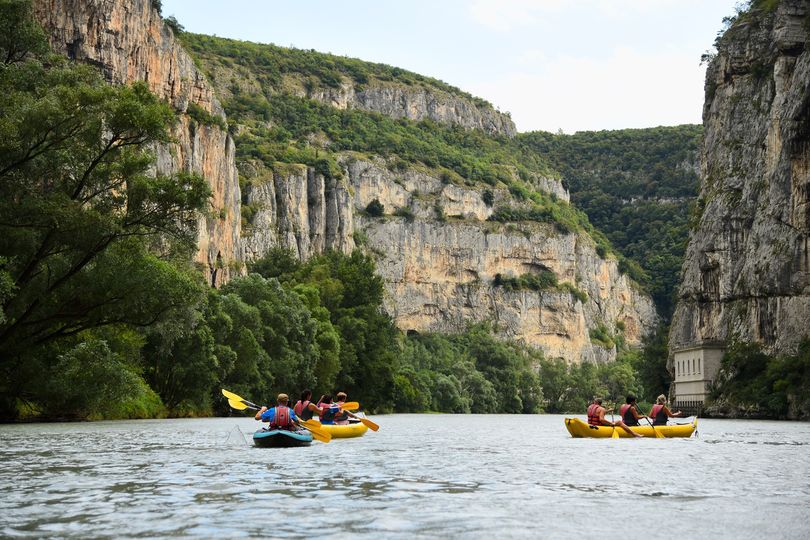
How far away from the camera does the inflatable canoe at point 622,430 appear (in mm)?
39812

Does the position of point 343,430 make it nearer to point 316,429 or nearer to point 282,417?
point 316,429

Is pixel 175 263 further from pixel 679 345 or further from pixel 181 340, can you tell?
pixel 679 345

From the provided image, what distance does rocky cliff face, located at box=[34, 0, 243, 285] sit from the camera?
77.2 m

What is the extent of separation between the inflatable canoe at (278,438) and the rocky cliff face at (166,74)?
3241 cm

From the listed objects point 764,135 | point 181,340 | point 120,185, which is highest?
point 764,135

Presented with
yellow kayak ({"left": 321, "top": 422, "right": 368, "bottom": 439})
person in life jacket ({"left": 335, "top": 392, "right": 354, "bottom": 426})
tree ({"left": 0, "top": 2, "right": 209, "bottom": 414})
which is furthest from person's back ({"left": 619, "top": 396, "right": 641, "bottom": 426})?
tree ({"left": 0, "top": 2, "right": 209, "bottom": 414})

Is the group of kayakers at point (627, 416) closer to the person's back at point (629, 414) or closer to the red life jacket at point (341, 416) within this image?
the person's back at point (629, 414)

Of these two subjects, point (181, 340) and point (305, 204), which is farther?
point (305, 204)

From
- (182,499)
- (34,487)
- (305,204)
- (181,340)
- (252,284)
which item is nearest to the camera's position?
(182,499)

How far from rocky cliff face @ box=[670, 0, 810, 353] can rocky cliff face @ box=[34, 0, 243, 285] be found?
47.7m

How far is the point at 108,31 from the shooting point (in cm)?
7975

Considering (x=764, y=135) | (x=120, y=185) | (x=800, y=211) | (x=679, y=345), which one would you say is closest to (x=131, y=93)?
(x=120, y=185)

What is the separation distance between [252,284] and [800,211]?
44.4 meters

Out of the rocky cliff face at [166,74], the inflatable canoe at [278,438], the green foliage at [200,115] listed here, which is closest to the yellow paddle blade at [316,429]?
the inflatable canoe at [278,438]
